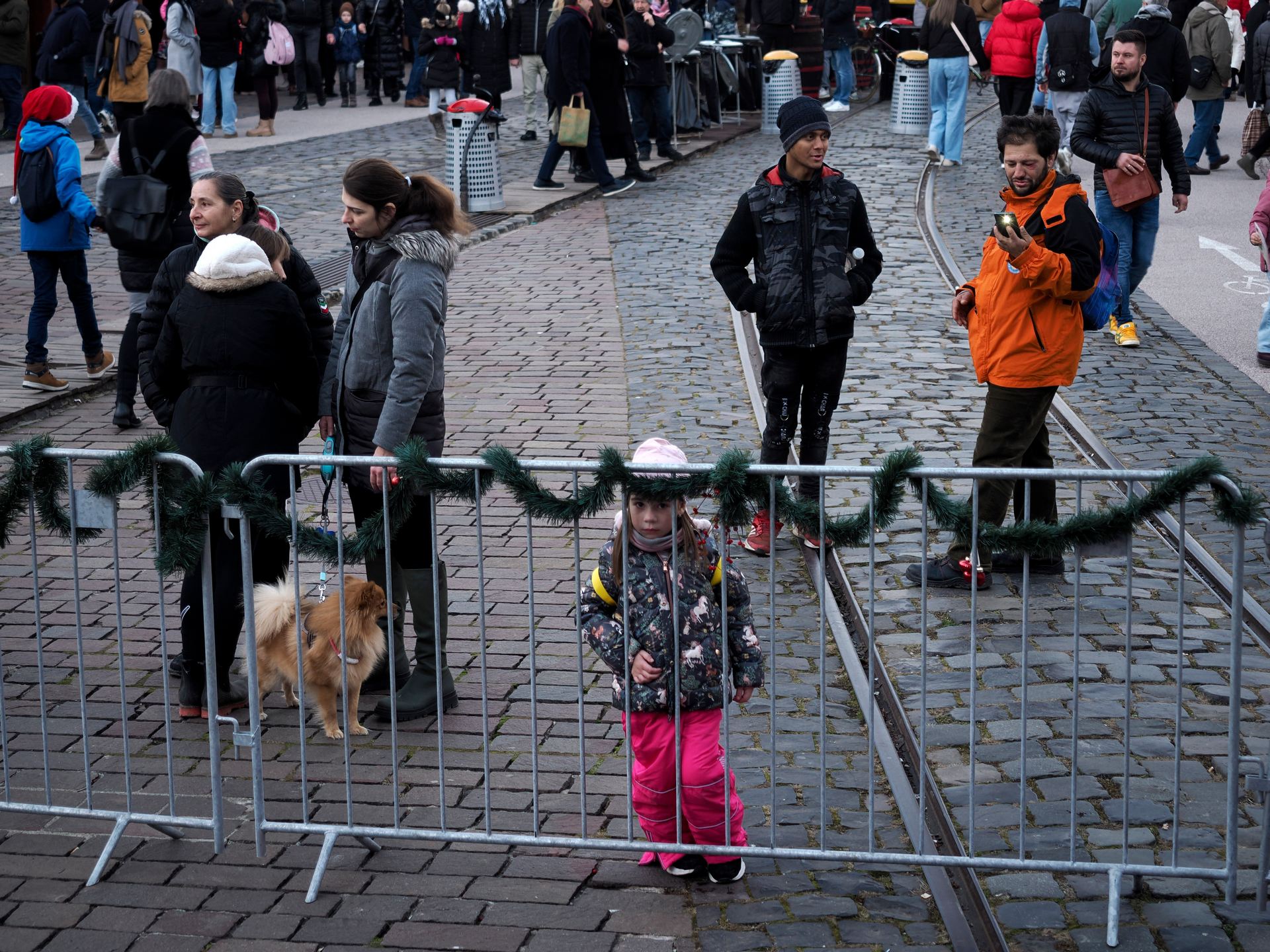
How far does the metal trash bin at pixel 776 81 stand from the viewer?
74.6 ft

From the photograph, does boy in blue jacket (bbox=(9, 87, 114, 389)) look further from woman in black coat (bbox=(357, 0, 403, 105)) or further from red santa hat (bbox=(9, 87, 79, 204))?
woman in black coat (bbox=(357, 0, 403, 105))

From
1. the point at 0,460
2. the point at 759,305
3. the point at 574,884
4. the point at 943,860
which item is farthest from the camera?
the point at 0,460

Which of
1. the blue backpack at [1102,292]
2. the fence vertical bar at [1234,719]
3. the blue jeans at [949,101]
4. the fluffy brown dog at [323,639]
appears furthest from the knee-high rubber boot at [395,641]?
the blue jeans at [949,101]

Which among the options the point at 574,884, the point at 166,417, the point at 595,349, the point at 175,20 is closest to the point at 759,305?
the point at 166,417

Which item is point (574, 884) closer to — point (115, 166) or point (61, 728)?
point (61, 728)

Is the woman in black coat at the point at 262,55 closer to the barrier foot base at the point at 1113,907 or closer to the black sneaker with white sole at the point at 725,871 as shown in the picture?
the black sneaker with white sole at the point at 725,871

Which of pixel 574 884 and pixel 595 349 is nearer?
pixel 574 884

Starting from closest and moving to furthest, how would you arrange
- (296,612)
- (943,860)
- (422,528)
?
(943,860)
(296,612)
(422,528)

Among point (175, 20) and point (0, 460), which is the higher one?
point (175, 20)

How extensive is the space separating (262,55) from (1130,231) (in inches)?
586

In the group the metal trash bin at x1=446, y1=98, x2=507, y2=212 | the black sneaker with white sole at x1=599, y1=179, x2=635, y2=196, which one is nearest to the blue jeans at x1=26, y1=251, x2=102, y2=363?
the metal trash bin at x1=446, y1=98, x2=507, y2=212

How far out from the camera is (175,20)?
20.4 meters

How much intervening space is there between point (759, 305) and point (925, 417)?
2574mm

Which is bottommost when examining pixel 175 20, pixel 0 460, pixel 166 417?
pixel 0 460
